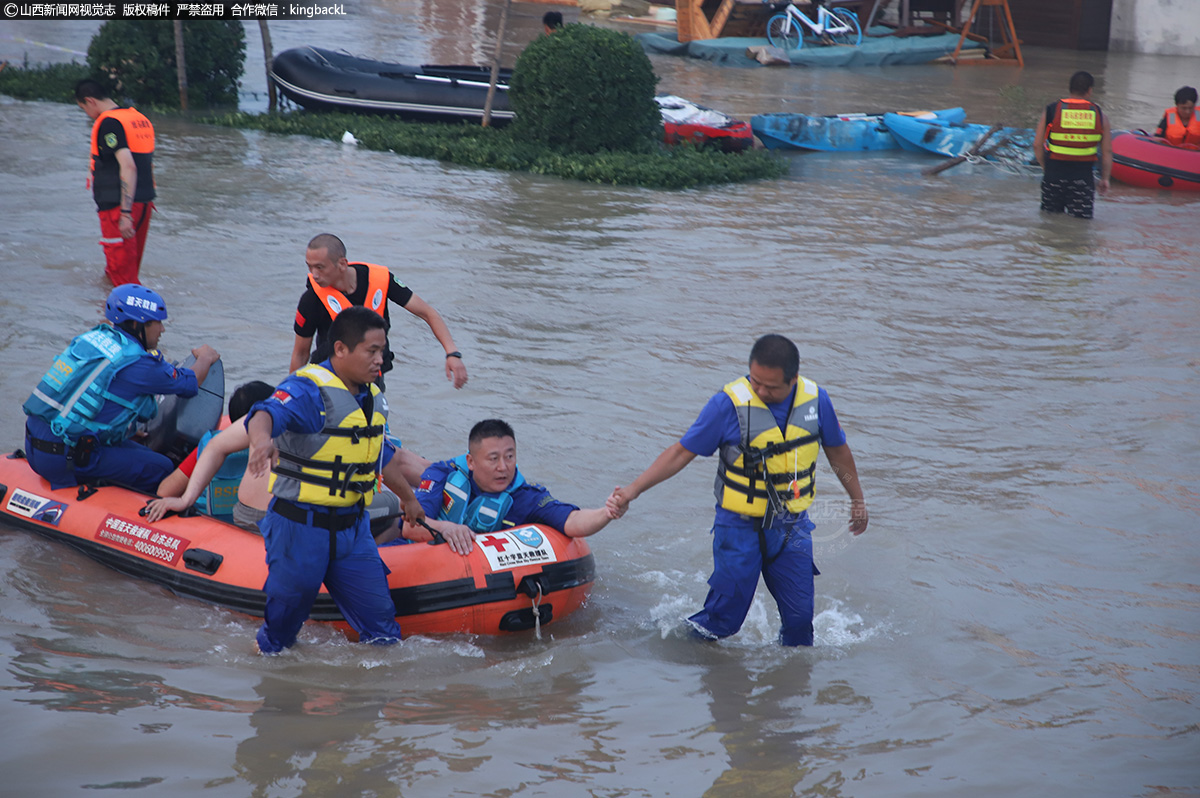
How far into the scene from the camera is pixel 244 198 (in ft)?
40.1

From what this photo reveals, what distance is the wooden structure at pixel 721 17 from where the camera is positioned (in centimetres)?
2514

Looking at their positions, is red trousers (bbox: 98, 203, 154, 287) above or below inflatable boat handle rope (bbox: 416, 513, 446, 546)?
above

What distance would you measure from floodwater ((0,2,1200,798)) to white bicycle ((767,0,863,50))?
11.1 metres

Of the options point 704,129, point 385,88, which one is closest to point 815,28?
point 704,129

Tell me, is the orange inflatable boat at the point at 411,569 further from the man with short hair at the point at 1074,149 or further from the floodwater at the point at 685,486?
the man with short hair at the point at 1074,149

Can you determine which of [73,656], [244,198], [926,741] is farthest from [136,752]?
[244,198]

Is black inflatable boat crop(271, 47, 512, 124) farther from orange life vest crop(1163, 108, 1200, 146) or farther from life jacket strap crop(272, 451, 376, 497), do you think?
life jacket strap crop(272, 451, 376, 497)

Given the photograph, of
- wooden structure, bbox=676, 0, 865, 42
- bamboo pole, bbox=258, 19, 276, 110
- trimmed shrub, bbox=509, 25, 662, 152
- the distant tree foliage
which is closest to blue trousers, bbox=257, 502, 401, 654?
trimmed shrub, bbox=509, 25, 662, 152

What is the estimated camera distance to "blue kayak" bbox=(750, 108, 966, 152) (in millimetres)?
16000

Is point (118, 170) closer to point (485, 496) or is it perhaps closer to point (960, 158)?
point (485, 496)

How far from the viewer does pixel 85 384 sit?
16.9 feet

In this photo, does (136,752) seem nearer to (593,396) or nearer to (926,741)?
(926,741)

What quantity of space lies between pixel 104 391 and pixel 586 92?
9.38 metres

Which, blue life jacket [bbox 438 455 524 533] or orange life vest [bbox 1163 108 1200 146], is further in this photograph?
orange life vest [bbox 1163 108 1200 146]
